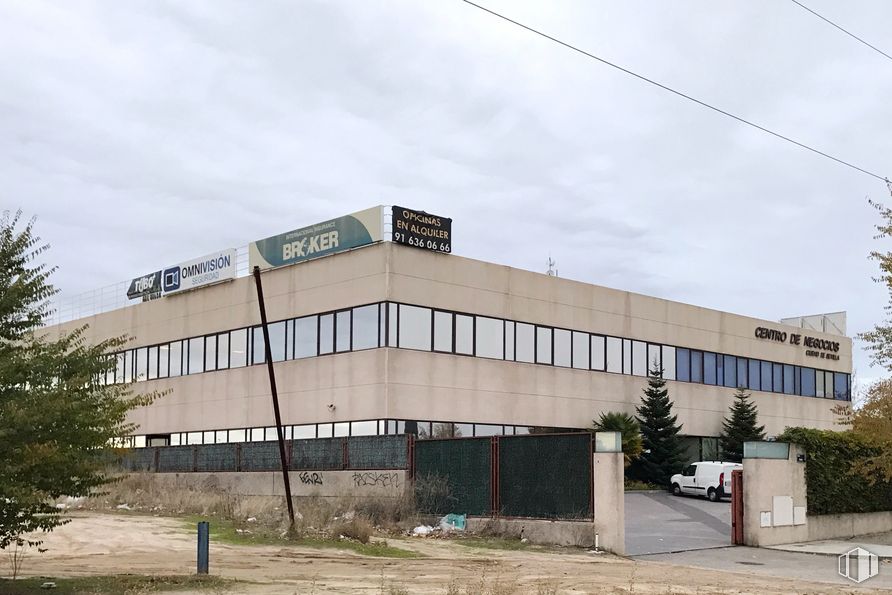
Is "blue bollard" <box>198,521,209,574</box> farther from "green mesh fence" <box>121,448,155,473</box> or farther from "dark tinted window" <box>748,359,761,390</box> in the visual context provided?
"dark tinted window" <box>748,359,761,390</box>

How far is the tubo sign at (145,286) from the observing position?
2073 inches

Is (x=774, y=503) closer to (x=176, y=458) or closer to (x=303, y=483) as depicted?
(x=303, y=483)

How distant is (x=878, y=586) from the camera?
19.0 m

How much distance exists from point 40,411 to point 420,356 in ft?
85.1

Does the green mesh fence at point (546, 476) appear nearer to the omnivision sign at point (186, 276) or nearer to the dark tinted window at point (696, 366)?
the omnivision sign at point (186, 276)

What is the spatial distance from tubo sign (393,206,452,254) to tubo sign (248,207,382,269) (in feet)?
2.53

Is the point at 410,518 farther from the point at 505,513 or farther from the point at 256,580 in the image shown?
the point at 256,580

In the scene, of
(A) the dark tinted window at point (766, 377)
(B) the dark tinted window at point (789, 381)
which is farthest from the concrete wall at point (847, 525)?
(B) the dark tinted window at point (789, 381)

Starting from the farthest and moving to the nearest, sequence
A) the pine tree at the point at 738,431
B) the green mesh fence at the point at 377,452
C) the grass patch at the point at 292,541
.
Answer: the pine tree at the point at 738,431
the green mesh fence at the point at 377,452
the grass patch at the point at 292,541

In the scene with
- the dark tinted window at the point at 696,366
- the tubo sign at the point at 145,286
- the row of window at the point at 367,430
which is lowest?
the row of window at the point at 367,430

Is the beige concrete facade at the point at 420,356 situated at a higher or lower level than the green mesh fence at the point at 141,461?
higher

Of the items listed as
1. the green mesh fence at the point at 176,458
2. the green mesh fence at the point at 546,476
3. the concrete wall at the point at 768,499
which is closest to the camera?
the green mesh fence at the point at 546,476

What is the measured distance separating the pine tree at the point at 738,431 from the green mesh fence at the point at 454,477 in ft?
87.9

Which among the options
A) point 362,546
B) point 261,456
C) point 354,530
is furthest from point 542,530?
point 261,456
